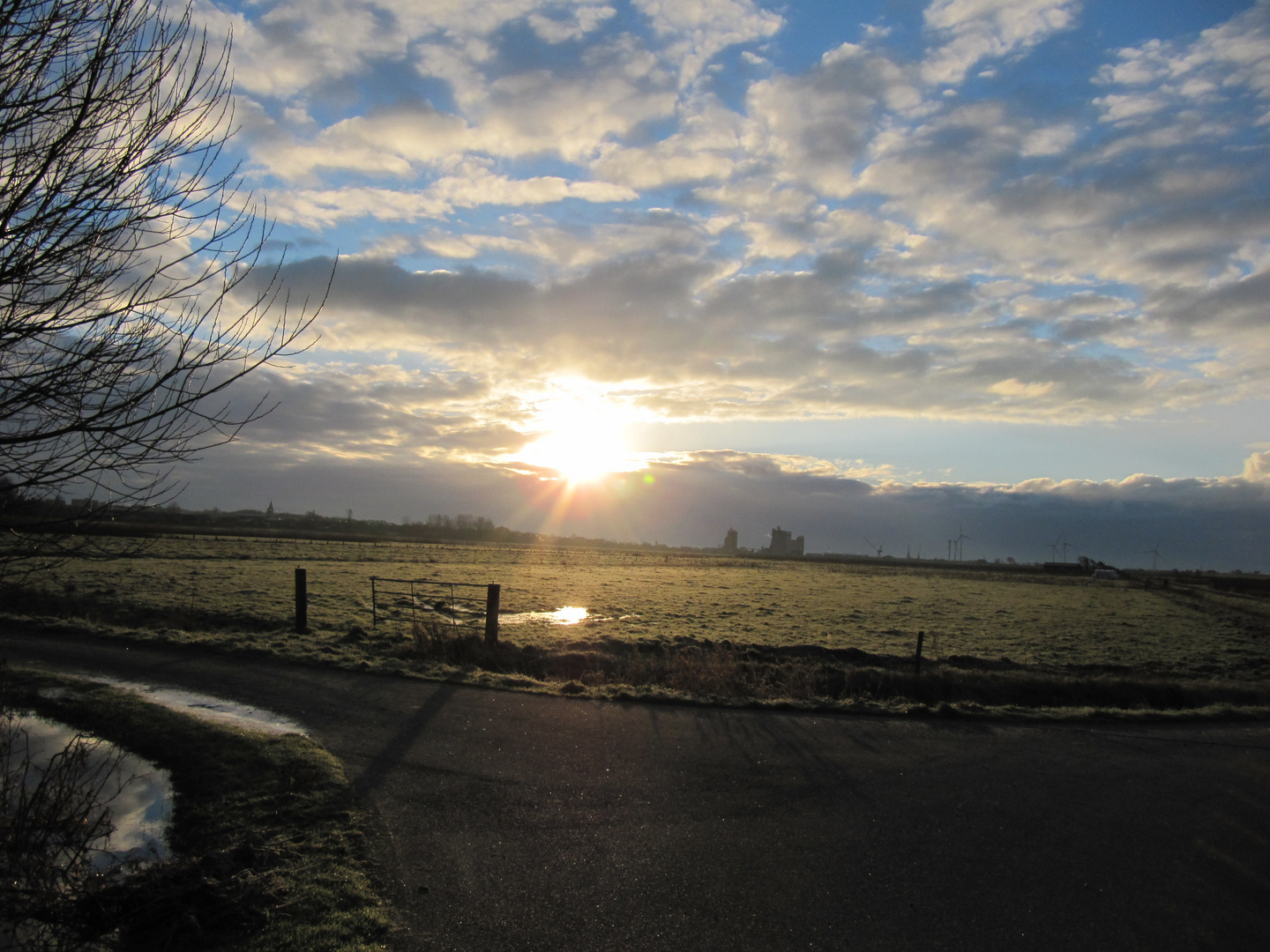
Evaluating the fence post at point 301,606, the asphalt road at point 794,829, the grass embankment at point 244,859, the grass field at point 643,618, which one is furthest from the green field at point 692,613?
the asphalt road at point 794,829

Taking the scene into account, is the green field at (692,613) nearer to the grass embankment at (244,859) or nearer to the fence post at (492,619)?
the fence post at (492,619)

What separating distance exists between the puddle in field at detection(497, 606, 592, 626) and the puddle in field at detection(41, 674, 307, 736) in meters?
14.0

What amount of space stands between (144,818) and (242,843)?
1.61 meters

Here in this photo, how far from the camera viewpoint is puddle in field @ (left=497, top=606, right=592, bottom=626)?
26.8 meters

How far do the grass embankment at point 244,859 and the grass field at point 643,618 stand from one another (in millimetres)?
2213

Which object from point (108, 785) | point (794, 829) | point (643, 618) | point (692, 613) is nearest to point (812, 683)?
point (794, 829)

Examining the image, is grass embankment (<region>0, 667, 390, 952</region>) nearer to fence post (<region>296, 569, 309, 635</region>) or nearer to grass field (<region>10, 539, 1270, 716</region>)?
grass field (<region>10, 539, 1270, 716</region>)

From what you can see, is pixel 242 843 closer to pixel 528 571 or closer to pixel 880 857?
pixel 880 857

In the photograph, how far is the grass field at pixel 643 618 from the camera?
18.3 meters

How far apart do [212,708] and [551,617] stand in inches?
744

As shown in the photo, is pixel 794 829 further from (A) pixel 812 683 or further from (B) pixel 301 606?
(B) pixel 301 606

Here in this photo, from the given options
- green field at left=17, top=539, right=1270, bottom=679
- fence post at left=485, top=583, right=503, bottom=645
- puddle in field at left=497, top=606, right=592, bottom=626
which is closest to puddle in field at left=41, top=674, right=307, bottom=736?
green field at left=17, top=539, right=1270, bottom=679

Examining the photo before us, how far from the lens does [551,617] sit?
2883 cm

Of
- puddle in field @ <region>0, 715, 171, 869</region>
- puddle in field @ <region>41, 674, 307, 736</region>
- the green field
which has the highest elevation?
puddle in field @ <region>0, 715, 171, 869</region>
